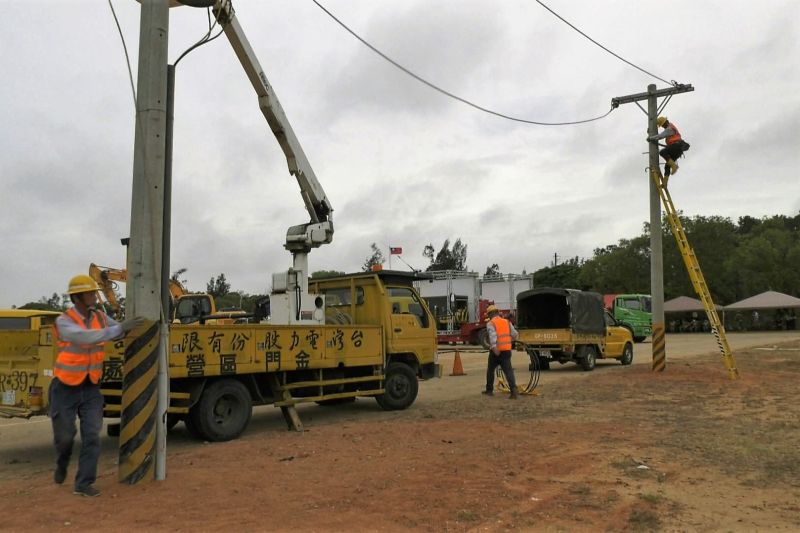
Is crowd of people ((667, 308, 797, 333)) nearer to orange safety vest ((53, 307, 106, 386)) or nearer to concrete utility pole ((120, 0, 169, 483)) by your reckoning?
concrete utility pole ((120, 0, 169, 483))

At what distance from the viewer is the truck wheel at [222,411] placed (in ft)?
27.8

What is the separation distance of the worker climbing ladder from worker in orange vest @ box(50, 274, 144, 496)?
1424cm

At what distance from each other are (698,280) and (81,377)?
14975 mm

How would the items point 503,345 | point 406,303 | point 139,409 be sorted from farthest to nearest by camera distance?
point 503,345 < point 406,303 < point 139,409

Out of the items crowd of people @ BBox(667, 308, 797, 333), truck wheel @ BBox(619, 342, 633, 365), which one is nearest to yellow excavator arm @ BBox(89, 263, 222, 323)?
truck wheel @ BBox(619, 342, 633, 365)

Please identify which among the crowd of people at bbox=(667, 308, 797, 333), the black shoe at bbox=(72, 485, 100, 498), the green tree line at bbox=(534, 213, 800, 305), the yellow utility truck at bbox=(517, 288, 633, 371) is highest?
the green tree line at bbox=(534, 213, 800, 305)

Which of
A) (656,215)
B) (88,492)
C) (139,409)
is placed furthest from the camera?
(656,215)

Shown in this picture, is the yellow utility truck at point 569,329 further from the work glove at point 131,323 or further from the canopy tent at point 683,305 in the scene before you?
the canopy tent at point 683,305

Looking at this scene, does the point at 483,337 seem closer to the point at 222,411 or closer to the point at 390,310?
the point at 390,310

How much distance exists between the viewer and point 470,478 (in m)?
6.21

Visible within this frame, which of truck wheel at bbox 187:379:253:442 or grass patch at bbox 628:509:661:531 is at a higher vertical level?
truck wheel at bbox 187:379:253:442

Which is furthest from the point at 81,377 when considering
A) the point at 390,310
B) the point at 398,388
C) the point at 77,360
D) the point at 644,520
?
the point at 398,388

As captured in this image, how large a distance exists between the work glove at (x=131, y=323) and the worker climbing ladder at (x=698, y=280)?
548 inches

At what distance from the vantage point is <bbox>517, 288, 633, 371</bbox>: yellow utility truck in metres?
19.7
